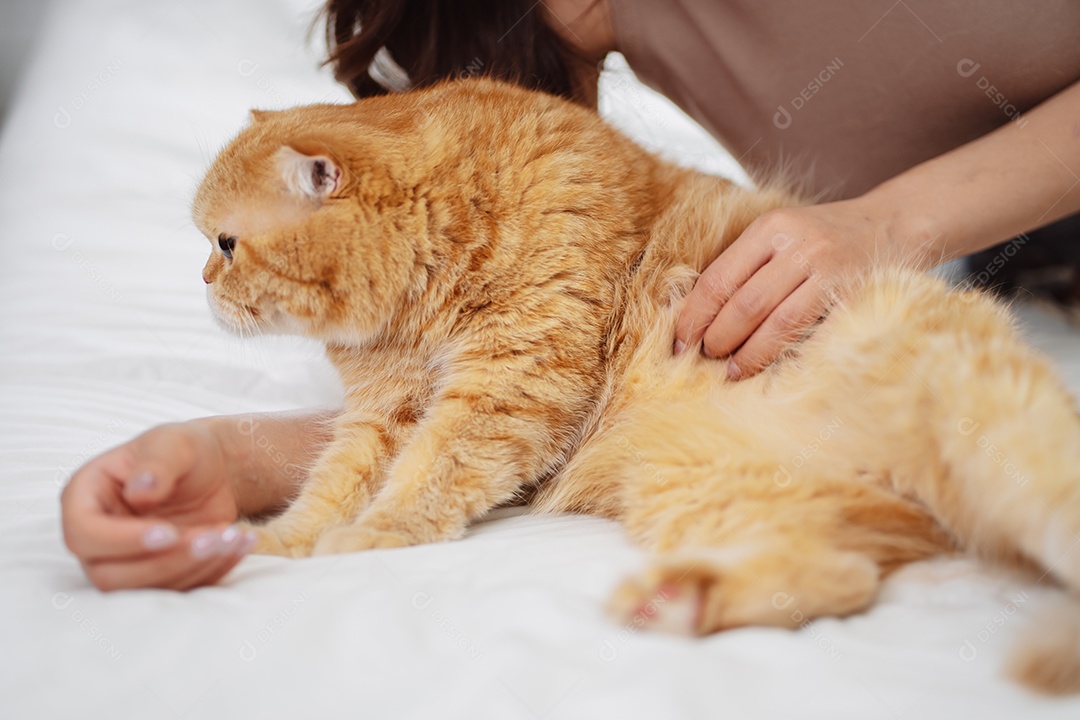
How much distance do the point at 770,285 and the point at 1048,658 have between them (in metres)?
0.60

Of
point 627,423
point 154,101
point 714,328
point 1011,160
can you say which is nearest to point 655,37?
point 1011,160

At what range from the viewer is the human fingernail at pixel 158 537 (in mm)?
808

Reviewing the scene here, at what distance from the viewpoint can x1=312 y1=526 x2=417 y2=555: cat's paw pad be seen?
999mm

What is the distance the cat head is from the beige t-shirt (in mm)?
908

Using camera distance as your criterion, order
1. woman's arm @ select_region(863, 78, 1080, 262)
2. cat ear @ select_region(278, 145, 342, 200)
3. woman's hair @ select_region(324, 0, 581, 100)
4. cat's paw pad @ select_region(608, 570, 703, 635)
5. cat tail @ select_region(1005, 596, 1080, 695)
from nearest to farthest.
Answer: cat tail @ select_region(1005, 596, 1080, 695) < cat's paw pad @ select_region(608, 570, 703, 635) < cat ear @ select_region(278, 145, 342, 200) < woman's arm @ select_region(863, 78, 1080, 262) < woman's hair @ select_region(324, 0, 581, 100)

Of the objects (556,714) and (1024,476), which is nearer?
(556,714)

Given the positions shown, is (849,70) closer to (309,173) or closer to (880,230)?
(880,230)

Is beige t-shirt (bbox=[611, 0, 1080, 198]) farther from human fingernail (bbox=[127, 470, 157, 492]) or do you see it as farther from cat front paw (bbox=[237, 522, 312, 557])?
human fingernail (bbox=[127, 470, 157, 492])

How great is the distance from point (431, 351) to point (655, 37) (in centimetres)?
104

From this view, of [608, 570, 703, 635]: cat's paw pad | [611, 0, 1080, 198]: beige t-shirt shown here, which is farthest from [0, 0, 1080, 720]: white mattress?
[611, 0, 1080, 198]: beige t-shirt

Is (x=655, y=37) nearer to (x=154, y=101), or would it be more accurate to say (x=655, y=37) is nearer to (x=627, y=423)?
(x=627, y=423)

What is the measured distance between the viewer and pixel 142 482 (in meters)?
0.88

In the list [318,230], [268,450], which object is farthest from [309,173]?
[268,450]

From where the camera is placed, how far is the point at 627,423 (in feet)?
3.73
